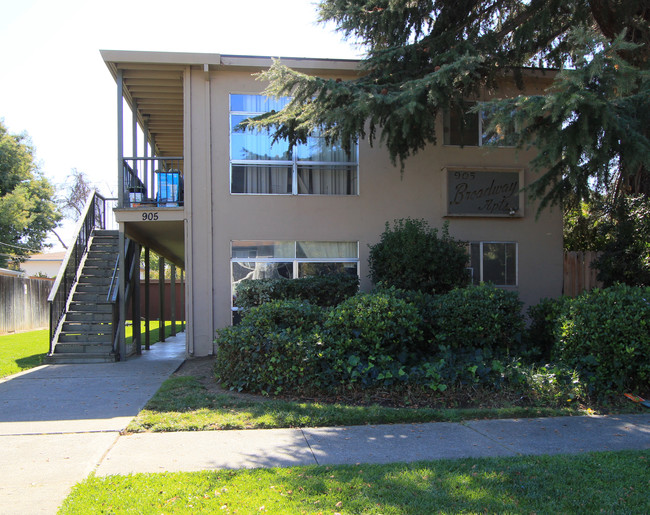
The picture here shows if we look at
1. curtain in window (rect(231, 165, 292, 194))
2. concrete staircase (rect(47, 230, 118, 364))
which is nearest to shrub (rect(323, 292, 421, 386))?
curtain in window (rect(231, 165, 292, 194))

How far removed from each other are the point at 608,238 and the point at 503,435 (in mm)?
7587

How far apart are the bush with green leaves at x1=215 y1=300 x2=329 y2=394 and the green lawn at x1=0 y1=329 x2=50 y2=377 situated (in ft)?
14.8

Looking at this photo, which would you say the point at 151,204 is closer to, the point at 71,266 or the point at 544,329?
the point at 71,266

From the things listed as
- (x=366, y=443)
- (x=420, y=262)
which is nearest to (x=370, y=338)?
(x=366, y=443)

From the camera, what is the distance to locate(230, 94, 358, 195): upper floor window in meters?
11.3

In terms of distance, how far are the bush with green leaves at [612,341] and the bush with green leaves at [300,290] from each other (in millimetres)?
4042

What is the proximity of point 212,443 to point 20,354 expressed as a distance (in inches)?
364

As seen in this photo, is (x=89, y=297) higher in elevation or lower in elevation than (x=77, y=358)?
higher

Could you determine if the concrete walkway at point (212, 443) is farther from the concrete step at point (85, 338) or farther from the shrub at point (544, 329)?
the concrete step at point (85, 338)

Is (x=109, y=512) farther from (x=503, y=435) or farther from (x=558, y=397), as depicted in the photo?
(x=558, y=397)

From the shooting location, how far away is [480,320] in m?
7.81

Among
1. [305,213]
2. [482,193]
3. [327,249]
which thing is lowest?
[327,249]

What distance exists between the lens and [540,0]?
951 cm

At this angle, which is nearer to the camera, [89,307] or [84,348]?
[84,348]
